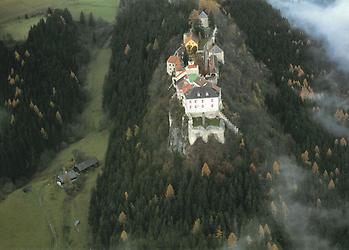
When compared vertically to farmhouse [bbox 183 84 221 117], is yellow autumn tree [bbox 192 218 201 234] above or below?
below

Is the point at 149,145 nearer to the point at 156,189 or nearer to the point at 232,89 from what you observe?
the point at 156,189

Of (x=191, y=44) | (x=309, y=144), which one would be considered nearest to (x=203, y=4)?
(x=191, y=44)

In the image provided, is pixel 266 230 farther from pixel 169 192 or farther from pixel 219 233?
pixel 169 192

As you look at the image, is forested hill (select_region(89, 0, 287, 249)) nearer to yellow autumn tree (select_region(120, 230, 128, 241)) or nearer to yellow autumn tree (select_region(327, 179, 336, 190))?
yellow autumn tree (select_region(120, 230, 128, 241))

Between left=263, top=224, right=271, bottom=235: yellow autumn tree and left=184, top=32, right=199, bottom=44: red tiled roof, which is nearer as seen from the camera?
left=263, top=224, right=271, bottom=235: yellow autumn tree

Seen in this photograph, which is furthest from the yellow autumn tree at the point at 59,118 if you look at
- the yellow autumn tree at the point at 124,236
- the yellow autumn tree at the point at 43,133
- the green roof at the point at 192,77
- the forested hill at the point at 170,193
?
the yellow autumn tree at the point at 124,236

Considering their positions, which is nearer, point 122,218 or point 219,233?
point 219,233

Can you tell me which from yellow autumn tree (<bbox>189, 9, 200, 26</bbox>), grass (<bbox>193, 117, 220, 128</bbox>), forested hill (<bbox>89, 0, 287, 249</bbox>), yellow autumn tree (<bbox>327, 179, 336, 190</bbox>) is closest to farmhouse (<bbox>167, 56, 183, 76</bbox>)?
forested hill (<bbox>89, 0, 287, 249</bbox>)
